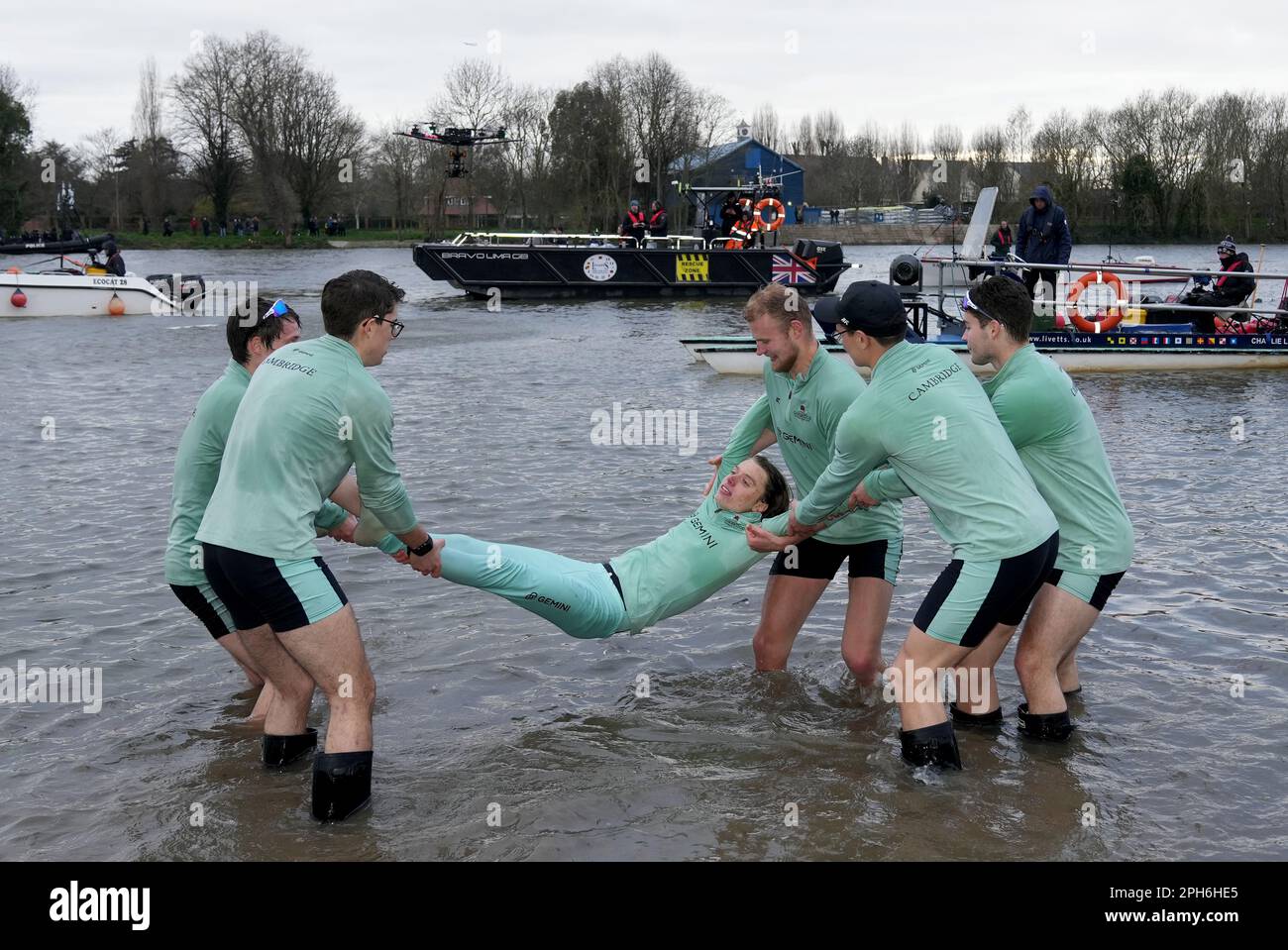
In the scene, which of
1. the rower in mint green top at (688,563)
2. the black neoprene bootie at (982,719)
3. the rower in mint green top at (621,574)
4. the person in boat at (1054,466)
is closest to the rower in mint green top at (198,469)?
the rower in mint green top at (621,574)

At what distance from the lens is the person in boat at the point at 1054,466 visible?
Result: 5.09m

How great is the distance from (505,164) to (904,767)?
6986 centimetres

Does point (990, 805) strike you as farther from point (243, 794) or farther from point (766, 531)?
point (243, 794)

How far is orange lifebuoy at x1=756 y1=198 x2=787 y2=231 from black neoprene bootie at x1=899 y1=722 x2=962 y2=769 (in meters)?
30.1

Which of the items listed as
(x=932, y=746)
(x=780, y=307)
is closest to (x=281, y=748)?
(x=932, y=746)

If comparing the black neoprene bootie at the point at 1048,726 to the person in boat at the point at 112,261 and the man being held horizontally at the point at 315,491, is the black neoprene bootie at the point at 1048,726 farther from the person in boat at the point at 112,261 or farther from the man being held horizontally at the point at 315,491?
the person in boat at the point at 112,261

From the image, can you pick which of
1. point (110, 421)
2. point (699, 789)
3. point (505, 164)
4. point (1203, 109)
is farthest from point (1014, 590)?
point (1203, 109)

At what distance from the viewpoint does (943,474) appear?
4648mm

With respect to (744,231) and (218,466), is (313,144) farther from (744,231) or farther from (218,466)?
(218,466)
